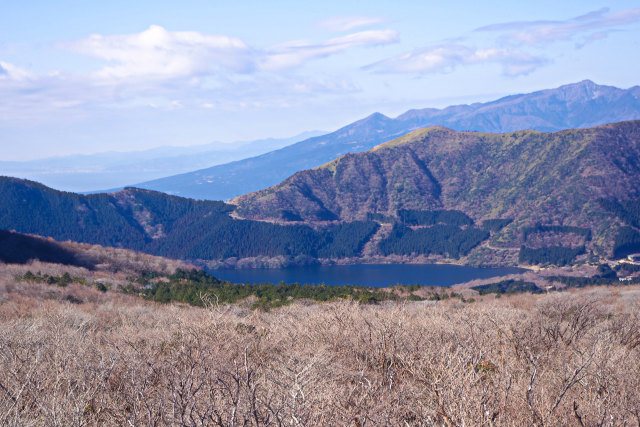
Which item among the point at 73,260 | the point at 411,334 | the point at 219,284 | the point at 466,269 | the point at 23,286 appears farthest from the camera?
the point at 466,269

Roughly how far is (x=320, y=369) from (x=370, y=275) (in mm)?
155801

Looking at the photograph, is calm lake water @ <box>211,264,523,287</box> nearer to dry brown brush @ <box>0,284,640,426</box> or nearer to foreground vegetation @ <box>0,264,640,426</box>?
dry brown brush @ <box>0,284,640,426</box>

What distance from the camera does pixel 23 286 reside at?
57.7 meters

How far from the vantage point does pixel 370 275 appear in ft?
584

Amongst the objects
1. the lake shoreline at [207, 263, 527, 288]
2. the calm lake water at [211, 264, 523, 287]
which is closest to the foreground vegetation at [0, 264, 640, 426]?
the lake shoreline at [207, 263, 527, 288]

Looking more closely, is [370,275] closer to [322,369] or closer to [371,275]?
[371,275]

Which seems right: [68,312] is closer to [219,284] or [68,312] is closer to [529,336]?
[529,336]

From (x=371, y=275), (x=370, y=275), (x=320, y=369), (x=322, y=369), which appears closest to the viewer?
(x=320, y=369)

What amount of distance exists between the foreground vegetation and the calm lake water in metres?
116

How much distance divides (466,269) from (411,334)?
527 ft

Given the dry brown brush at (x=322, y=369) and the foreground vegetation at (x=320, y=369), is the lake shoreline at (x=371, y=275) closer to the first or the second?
the dry brown brush at (x=322, y=369)

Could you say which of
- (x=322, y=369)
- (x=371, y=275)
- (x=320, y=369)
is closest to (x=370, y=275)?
(x=371, y=275)

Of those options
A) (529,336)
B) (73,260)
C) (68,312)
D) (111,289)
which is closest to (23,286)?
(111,289)

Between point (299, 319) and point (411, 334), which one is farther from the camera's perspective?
point (299, 319)
